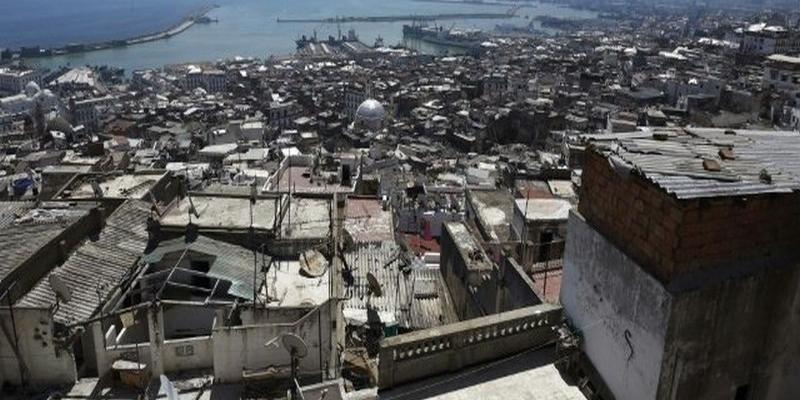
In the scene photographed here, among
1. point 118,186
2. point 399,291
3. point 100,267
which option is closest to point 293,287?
point 399,291

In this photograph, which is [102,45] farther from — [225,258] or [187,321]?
[187,321]

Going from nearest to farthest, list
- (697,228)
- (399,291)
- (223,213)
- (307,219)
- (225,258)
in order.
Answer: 1. (697,228)
2. (225,258)
3. (399,291)
4. (223,213)
5. (307,219)

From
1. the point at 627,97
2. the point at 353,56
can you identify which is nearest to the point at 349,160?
the point at 627,97

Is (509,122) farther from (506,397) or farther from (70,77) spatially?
(70,77)

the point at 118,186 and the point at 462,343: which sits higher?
the point at 462,343

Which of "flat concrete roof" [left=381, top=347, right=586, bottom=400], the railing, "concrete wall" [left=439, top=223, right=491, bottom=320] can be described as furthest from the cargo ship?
"flat concrete roof" [left=381, top=347, right=586, bottom=400]
